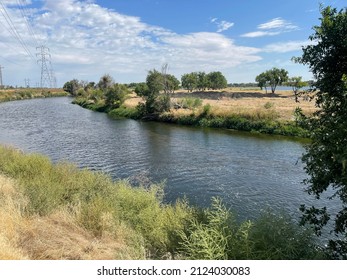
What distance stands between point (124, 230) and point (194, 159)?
14.9 metres

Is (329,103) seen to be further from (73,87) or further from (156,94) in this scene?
(73,87)

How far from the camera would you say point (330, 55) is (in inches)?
263

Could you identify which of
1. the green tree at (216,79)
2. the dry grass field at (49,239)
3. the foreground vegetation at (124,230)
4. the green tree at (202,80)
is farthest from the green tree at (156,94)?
the green tree at (216,79)

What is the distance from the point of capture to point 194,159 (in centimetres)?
2338

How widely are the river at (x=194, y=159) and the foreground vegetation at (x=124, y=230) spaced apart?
2191 mm

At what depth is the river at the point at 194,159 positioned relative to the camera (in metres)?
15.6

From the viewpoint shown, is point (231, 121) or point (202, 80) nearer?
point (231, 121)

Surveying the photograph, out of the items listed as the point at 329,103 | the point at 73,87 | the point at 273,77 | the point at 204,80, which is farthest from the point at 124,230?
the point at 73,87

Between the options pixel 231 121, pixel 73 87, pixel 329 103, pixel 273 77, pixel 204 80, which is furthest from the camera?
pixel 73 87

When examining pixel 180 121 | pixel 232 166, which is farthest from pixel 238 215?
pixel 180 121

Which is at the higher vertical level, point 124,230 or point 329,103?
point 329,103

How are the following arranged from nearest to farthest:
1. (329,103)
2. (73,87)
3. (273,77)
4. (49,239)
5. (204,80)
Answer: (329,103)
(49,239)
(273,77)
(204,80)
(73,87)

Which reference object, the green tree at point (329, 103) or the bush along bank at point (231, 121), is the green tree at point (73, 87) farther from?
the green tree at point (329, 103)

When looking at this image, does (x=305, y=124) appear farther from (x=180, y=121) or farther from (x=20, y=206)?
(x=180, y=121)
